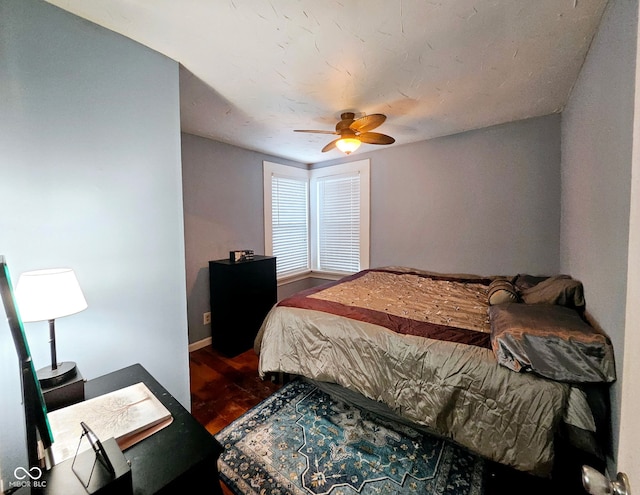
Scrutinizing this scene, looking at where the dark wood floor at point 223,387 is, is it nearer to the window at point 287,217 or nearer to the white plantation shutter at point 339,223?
the window at point 287,217

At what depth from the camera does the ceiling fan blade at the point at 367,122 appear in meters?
1.92

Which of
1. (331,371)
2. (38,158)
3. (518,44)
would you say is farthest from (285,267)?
(518,44)

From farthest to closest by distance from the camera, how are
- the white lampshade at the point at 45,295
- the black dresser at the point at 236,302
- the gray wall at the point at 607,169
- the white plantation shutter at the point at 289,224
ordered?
the white plantation shutter at the point at 289,224
the black dresser at the point at 236,302
the gray wall at the point at 607,169
the white lampshade at the point at 45,295

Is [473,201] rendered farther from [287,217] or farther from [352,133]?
[287,217]

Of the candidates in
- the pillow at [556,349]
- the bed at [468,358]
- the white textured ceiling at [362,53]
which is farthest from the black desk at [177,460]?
the white textured ceiling at [362,53]

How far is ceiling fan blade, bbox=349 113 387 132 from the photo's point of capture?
6.30ft

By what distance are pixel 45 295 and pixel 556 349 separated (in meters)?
2.06

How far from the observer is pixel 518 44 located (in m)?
1.42

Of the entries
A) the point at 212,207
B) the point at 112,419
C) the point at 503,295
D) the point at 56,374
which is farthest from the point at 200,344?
the point at 503,295

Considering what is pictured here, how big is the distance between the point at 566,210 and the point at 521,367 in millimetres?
1747

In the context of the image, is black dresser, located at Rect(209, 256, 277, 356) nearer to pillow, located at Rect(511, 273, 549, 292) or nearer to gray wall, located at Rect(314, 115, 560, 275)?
gray wall, located at Rect(314, 115, 560, 275)

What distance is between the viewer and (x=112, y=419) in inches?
34.9

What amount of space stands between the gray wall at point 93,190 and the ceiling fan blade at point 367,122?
1287 mm

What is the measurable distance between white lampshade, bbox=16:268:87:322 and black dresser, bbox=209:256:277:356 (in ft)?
5.73
